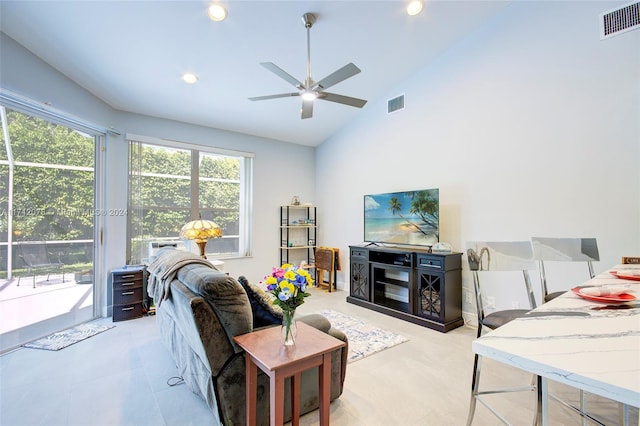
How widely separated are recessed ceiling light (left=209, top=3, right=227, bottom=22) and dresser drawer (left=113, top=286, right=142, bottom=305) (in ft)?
11.3

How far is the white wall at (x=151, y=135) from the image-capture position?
2.88m

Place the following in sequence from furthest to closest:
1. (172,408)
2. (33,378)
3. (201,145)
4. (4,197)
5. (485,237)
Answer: (201,145) → (485,237) → (4,197) → (33,378) → (172,408)

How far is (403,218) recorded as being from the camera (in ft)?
14.1

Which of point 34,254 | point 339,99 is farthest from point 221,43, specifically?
point 34,254

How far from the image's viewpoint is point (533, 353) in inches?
32.3

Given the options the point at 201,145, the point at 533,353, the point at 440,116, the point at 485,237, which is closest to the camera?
the point at 533,353

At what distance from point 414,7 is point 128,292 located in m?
4.87

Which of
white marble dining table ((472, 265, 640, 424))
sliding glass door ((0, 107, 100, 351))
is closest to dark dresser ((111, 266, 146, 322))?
sliding glass door ((0, 107, 100, 351))

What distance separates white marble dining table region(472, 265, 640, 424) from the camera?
2.25 ft

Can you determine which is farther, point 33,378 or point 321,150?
point 321,150

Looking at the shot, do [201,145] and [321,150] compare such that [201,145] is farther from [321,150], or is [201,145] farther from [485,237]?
[485,237]

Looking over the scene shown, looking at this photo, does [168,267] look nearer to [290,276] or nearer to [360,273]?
[290,276]

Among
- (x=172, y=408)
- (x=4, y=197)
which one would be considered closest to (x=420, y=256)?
(x=172, y=408)

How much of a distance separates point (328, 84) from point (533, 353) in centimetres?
240
